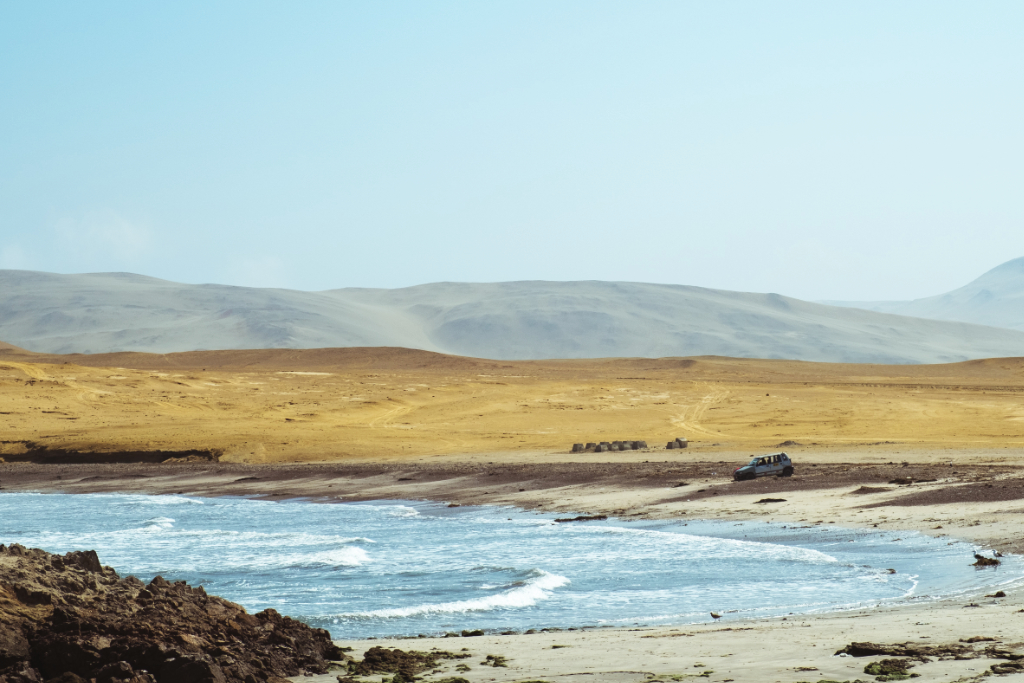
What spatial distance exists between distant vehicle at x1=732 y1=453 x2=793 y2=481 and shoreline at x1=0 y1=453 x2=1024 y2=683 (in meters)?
0.55

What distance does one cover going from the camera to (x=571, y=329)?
183 meters

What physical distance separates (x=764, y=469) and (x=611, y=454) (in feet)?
29.9

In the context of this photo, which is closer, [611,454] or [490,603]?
[490,603]

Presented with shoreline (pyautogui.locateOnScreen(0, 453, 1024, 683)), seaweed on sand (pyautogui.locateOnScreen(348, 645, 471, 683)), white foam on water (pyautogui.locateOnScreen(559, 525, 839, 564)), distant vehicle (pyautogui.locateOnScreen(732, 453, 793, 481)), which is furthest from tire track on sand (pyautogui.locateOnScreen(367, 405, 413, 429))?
seaweed on sand (pyautogui.locateOnScreen(348, 645, 471, 683))

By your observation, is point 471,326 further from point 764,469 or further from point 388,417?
point 764,469

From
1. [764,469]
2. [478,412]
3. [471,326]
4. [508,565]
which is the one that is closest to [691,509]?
[764,469]

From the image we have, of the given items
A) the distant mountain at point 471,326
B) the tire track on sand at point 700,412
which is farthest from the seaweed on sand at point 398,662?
the distant mountain at point 471,326

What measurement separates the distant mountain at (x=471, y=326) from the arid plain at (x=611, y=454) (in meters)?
88.6

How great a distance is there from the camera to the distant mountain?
163 m

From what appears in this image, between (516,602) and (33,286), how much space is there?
674 feet

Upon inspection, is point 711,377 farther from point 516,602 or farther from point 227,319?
point 227,319

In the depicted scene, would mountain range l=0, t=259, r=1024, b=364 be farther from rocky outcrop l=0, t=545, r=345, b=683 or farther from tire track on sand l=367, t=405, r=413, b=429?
rocky outcrop l=0, t=545, r=345, b=683

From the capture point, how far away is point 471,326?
182 meters

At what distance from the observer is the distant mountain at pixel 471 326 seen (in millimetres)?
163250
